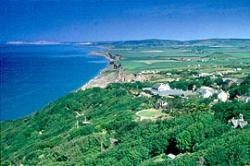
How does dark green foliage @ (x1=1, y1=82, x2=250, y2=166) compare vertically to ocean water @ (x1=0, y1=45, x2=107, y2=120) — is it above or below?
above

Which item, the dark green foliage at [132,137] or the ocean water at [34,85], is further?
the ocean water at [34,85]

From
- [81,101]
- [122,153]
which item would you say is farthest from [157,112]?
[81,101]

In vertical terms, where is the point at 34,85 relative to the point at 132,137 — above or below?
below

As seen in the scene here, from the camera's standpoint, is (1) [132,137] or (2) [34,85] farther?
(2) [34,85]

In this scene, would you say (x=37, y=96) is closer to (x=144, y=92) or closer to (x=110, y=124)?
(x=144, y=92)

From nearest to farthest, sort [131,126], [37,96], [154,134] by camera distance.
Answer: [154,134]
[131,126]
[37,96]

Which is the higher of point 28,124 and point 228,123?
point 228,123

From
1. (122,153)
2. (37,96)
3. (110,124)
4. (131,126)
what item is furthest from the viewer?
(37,96)

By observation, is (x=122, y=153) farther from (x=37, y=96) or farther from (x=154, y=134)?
(x=37, y=96)

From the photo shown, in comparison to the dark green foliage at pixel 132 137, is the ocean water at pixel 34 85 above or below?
below

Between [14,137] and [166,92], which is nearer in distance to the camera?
[14,137]

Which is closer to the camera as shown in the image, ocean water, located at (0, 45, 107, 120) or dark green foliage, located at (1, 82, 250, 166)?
dark green foliage, located at (1, 82, 250, 166)
